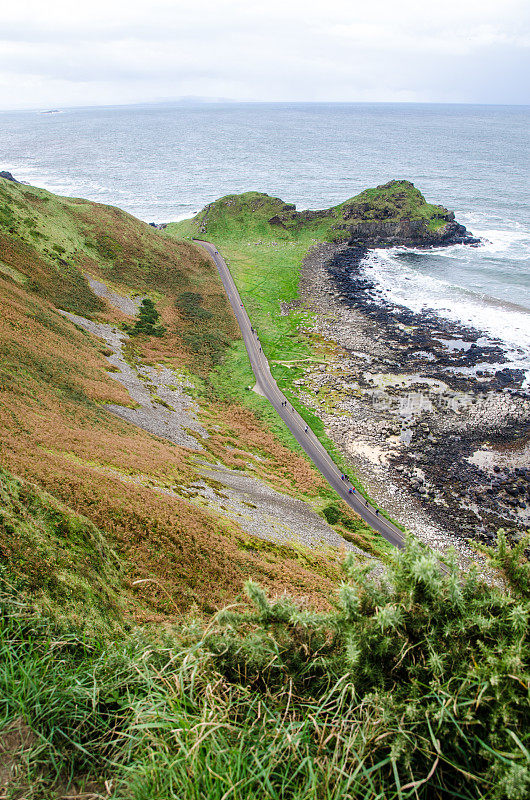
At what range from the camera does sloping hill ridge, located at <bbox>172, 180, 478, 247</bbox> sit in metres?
123

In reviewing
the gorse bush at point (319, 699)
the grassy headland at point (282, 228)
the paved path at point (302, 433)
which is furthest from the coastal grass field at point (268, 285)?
the gorse bush at point (319, 699)

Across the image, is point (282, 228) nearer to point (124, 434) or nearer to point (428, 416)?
point (428, 416)

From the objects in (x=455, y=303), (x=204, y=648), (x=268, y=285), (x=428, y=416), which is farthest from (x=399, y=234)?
(x=204, y=648)

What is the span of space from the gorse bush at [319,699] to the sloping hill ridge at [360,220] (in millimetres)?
125248

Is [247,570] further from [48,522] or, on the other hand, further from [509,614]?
[509,614]

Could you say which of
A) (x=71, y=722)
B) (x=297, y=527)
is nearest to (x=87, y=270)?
(x=297, y=527)

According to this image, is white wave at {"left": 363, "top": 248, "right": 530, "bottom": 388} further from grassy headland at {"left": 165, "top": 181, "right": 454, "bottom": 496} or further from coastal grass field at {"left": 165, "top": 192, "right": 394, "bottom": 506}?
coastal grass field at {"left": 165, "top": 192, "right": 394, "bottom": 506}

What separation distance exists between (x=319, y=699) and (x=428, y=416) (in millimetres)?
54088

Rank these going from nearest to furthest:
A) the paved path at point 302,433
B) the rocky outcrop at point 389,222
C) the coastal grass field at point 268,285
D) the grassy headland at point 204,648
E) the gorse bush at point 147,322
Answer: the grassy headland at point 204,648
the paved path at point 302,433
the coastal grass field at point 268,285
the gorse bush at point 147,322
the rocky outcrop at point 389,222

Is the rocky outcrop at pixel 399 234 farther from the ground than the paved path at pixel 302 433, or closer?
farther from the ground

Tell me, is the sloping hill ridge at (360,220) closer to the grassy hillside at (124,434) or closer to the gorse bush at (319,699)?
the grassy hillside at (124,434)

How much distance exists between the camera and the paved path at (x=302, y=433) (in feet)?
136

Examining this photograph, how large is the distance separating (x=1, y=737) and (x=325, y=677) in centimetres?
491

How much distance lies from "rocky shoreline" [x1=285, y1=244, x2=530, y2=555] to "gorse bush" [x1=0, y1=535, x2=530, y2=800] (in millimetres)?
35660
